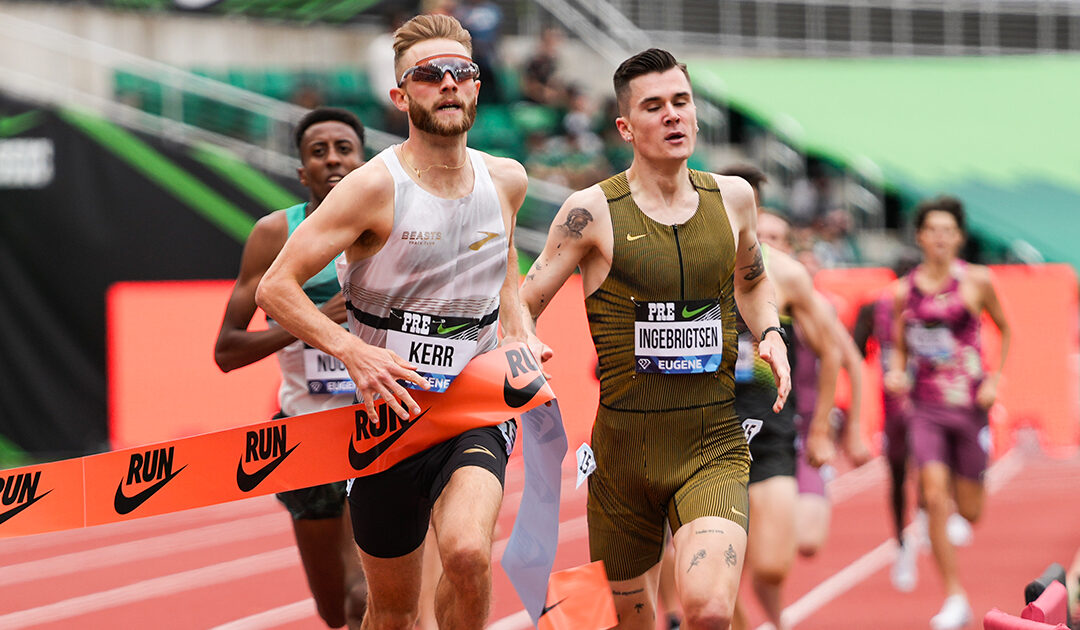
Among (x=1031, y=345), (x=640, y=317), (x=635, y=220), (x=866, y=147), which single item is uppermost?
(x=635, y=220)

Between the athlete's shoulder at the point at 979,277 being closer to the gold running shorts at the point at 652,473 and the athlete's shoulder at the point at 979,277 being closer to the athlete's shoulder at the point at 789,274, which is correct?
the athlete's shoulder at the point at 789,274

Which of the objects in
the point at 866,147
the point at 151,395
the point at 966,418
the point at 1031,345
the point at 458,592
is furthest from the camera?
the point at 866,147

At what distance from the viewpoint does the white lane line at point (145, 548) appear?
1077 centimetres

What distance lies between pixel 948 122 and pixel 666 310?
21482mm

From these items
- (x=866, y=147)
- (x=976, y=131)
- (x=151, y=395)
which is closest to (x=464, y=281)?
(x=151, y=395)

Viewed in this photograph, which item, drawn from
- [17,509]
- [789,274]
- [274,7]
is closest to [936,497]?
[789,274]

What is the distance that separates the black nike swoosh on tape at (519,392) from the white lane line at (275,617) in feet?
13.6

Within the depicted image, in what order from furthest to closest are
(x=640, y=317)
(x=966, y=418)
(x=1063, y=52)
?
(x=1063, y=52)
(x=966, y=418)
(x=640, y=317)

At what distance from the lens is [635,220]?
5.20 meters

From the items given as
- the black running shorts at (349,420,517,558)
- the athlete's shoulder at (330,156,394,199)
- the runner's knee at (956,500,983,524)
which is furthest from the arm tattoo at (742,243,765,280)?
the runner's knee at (956,500,983,524)

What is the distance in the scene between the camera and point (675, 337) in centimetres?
511

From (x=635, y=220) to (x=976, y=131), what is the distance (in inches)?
849

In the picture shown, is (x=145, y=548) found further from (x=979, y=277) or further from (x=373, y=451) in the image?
(x=373, y=451)

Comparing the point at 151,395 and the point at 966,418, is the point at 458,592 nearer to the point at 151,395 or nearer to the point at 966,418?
the point at 966,418
